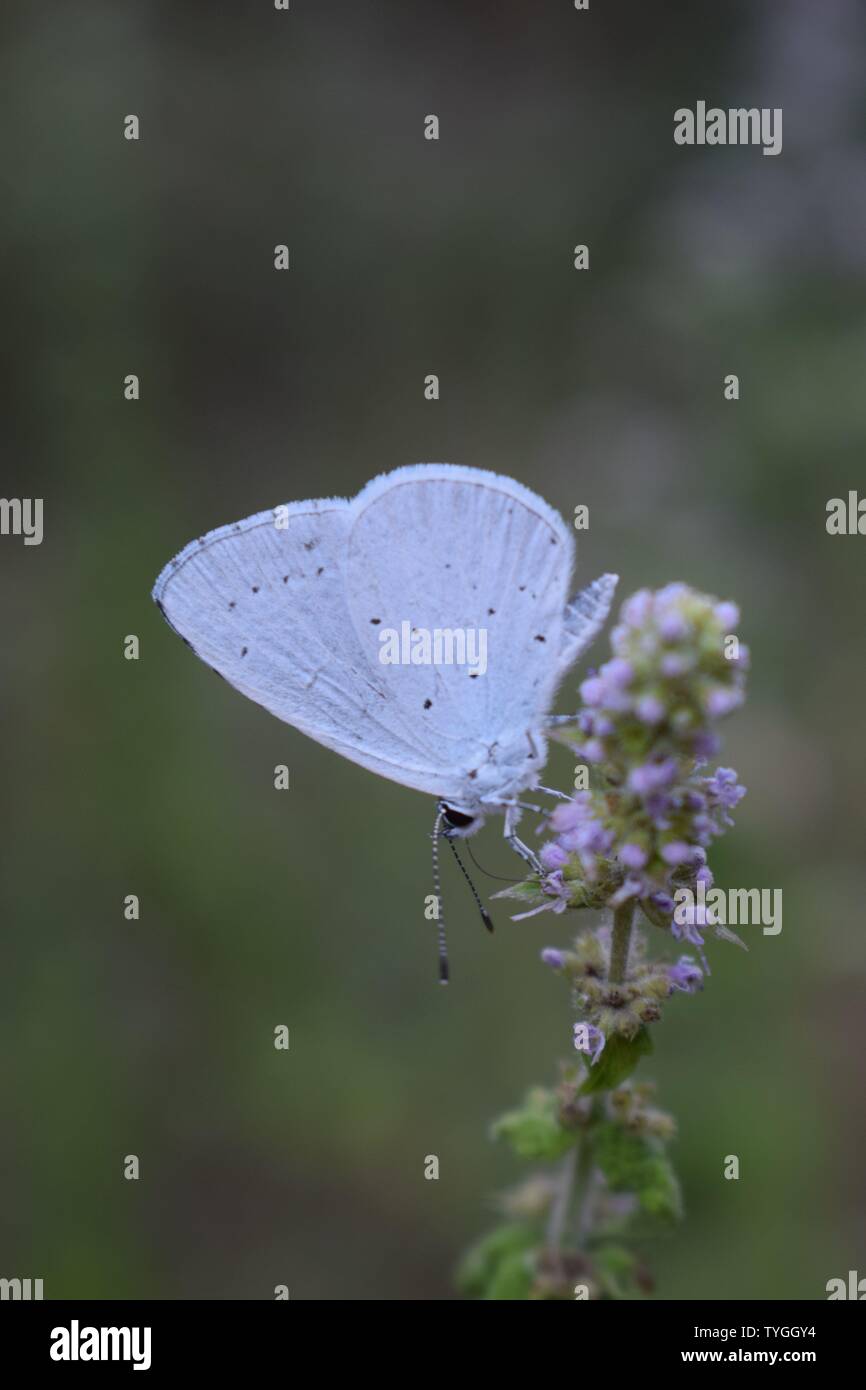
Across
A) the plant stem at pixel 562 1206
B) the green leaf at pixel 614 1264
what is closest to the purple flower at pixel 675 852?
the plant stem at pixel 562 1206

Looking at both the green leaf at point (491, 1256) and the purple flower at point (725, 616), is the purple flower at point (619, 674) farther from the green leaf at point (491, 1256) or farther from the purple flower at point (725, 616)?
the green leaf at point (491, 1256)

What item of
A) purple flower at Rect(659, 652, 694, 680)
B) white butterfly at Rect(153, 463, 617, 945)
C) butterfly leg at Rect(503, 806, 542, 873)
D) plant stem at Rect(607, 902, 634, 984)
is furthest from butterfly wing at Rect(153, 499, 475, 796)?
purple flower at Rect(659, 652, 694, 680)

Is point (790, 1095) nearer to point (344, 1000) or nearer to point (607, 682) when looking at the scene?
point (344, 1000)

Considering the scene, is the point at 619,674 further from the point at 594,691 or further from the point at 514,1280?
the point at 514,1280

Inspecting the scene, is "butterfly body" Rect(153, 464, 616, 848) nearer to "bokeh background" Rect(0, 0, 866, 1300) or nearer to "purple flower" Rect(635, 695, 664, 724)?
"purple flower" Rect(635, 695, 664, 724)

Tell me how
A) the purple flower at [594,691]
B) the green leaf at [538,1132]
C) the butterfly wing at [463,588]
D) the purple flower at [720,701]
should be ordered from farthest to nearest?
the butterfly wing at [463,588] < the green leaf at [538,1132] < the purple flower at [594,691] < the purple flower at [720,701]

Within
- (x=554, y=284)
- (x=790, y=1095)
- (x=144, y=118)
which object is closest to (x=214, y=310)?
(x=144, y=118)

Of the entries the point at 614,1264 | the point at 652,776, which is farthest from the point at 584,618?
the point at 614,1264
